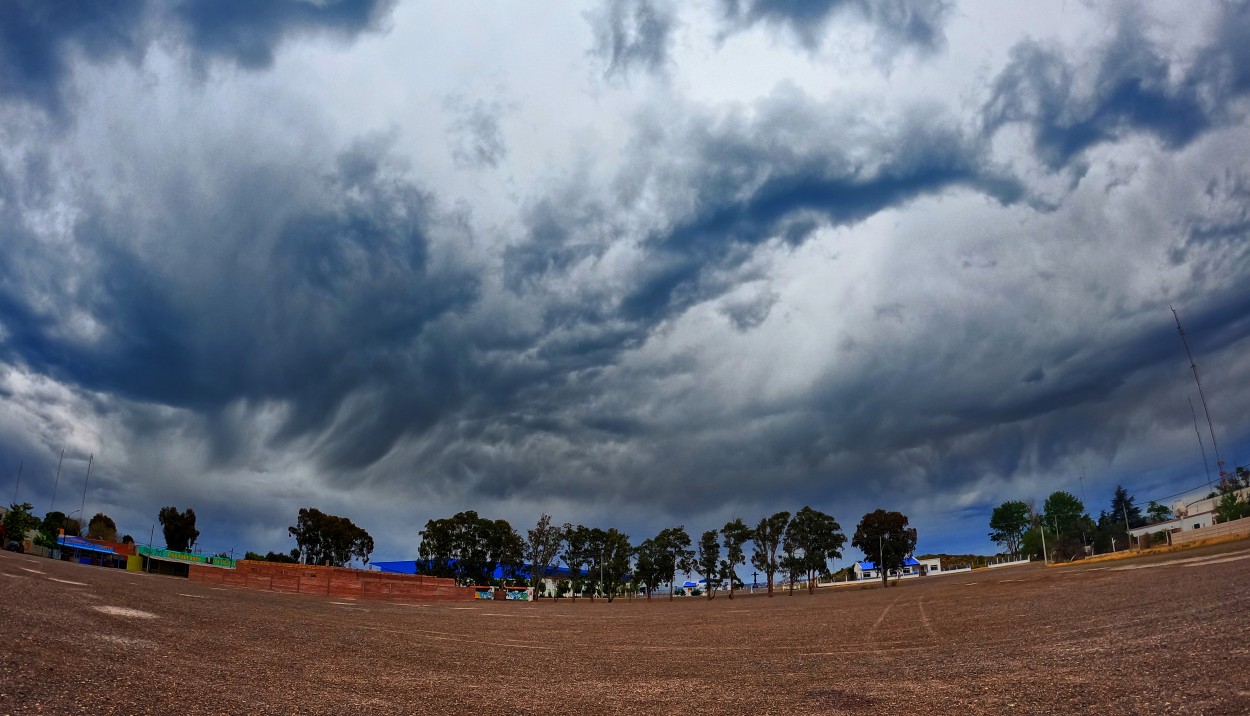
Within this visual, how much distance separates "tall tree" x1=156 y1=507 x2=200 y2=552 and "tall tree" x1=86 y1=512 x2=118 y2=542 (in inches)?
323

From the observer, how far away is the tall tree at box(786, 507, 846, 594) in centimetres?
11025

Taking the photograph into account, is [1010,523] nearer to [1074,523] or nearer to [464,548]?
[1074,523]

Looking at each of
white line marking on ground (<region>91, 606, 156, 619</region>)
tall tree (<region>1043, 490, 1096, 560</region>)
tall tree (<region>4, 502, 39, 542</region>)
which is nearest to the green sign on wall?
tall tree (<region>4, 502, 39, 542</region>)

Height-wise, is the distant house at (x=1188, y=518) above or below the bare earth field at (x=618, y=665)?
above

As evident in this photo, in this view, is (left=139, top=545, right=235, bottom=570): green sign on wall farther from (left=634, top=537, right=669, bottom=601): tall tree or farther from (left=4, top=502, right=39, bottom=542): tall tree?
(left=634, top=537, right=669, bottom=601): tall tree

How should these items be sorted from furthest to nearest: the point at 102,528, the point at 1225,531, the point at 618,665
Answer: the point at 102,528 < the point at 1225,531 < the point at 618,665

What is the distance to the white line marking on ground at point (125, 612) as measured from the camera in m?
17.4

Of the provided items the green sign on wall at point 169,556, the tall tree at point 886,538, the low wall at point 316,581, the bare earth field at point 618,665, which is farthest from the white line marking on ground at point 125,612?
the tall tree at point 886,538

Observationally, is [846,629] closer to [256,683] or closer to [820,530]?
[256,683]

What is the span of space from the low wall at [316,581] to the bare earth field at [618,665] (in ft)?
144

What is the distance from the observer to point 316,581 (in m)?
66.3

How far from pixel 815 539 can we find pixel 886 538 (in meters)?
12.5

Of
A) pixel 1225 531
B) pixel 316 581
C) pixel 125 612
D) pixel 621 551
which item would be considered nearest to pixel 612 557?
pixel 621 551

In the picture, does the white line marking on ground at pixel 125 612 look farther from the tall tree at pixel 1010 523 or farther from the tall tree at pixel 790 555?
the tall tree at pixel 1010 523
